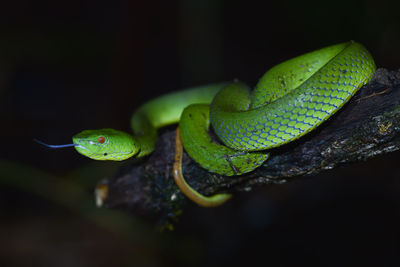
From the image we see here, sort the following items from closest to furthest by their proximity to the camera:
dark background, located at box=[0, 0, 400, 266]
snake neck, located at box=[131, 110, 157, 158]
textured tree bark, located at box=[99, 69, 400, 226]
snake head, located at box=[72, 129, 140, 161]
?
textured tree bark, located at box=[99, 69, 400, 226] < snake head, located at box=[72, 129, 140, 161] < snake neck, located at box=[131, 110, 157, 158] < dark background, located at box=[0, 0, 400, 266]

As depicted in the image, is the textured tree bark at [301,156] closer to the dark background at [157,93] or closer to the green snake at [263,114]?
the green snake at [263,114]

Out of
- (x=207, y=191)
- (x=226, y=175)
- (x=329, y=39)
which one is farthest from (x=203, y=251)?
(x=329, y=39)

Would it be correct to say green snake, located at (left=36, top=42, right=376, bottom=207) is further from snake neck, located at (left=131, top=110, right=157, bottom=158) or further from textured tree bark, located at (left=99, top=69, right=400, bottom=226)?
textured tree bark, located at (left=99, top=69, right=400, bottom=226)

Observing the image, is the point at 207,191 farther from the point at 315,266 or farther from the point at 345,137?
the point at 315,266

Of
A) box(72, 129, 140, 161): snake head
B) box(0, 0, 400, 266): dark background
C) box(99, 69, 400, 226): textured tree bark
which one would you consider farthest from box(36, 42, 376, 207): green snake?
box(0, 0, 400, 266): dark background

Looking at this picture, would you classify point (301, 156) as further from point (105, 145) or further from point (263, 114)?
point (105, 145)
